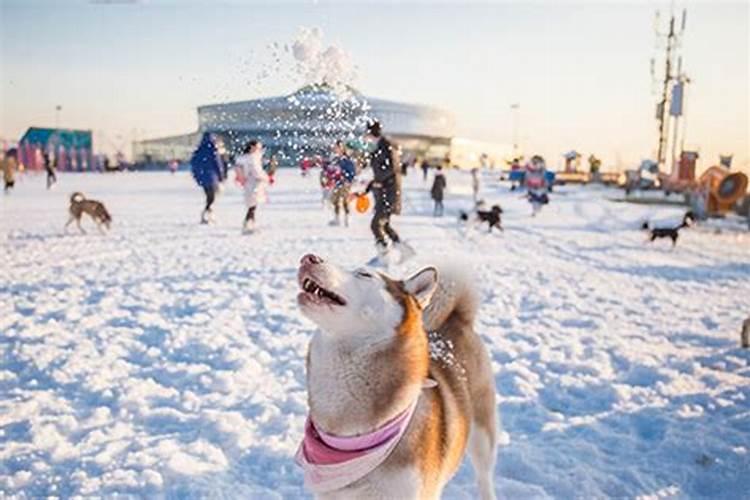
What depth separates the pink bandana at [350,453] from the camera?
2.10 metres

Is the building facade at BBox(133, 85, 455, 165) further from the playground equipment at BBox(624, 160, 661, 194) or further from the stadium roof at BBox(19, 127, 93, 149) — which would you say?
the stadium roof at BBox(19, 127, 93, 149)

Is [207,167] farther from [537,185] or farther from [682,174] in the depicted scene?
[682,174]

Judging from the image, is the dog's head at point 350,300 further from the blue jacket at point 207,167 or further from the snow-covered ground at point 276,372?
the blue jacket at point 207,167

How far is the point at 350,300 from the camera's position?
2.03 m

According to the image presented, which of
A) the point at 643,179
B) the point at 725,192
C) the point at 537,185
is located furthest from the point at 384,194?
the point at 643,179

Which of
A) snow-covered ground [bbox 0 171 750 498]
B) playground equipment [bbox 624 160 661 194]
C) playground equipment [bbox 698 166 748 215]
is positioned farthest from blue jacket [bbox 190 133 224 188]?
playground equipment [bbox 624 160 661 194]

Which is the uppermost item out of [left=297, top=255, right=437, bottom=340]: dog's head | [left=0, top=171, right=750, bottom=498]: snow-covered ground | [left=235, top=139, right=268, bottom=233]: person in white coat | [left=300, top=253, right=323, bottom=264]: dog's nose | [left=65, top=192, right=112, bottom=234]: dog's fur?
[left=235, top=139, right=268, bottom=233]: person in white coat

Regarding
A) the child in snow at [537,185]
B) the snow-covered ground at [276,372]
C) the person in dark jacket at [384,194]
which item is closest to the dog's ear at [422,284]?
the snow-covered ground at [276,372]

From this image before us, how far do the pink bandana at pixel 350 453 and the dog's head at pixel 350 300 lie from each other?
365 mm

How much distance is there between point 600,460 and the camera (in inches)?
133

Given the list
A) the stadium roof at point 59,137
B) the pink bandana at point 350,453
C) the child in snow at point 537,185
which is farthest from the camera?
the stadium roof at point 59,137

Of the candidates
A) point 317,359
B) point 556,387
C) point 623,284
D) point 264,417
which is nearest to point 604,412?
point 556,387

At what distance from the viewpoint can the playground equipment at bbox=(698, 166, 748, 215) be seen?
60.1 feet

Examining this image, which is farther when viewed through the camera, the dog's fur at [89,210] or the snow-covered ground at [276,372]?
the dog's fur at [89,210]
